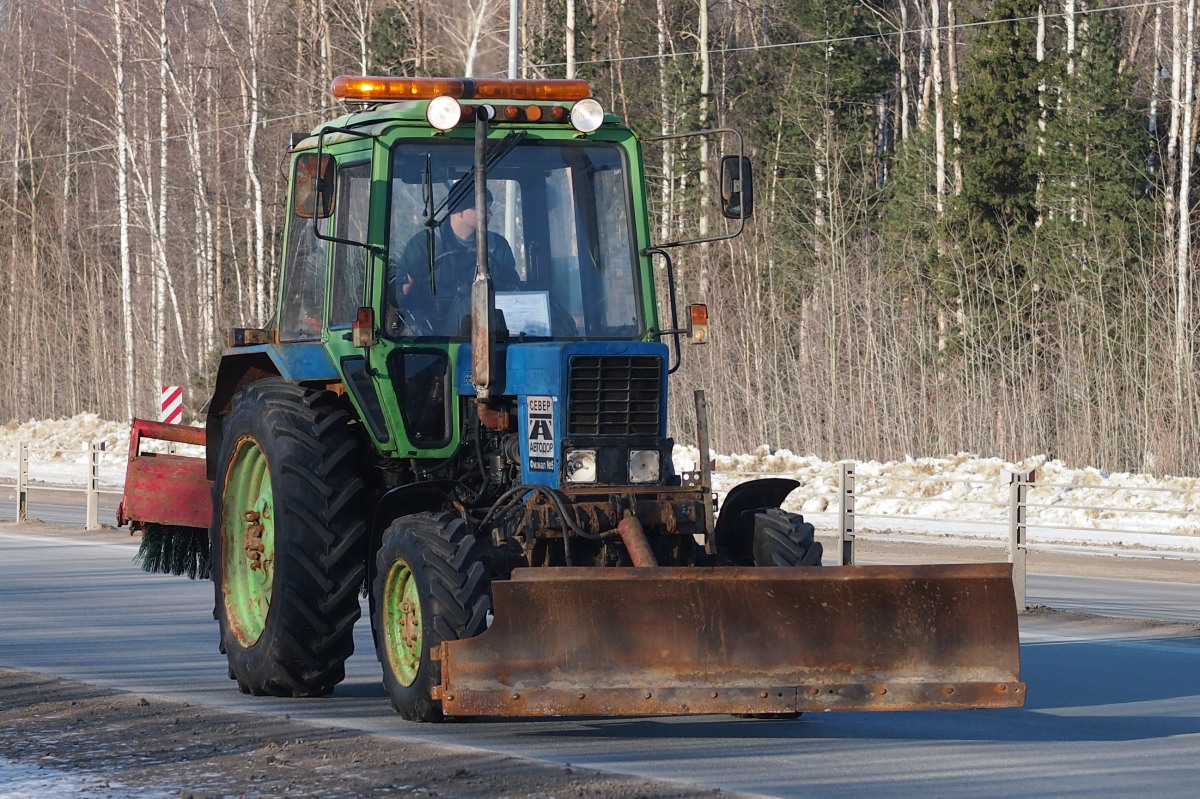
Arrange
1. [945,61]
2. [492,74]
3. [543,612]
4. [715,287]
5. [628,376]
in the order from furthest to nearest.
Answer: [492,74] → [945,61] → [715,287] → [628,376] → [543,612]

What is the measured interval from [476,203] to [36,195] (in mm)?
54531

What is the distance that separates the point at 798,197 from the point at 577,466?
36262mm

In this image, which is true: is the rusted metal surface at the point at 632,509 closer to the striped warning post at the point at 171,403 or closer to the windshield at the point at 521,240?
the windshield at the point at 521,240

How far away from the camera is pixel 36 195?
6062 centimetres

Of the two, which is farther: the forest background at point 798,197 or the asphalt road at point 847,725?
the forest background at point 798,197

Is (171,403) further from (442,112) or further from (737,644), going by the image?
(737,644)

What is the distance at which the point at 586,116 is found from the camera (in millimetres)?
9500

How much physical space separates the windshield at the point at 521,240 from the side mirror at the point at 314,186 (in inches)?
17.2

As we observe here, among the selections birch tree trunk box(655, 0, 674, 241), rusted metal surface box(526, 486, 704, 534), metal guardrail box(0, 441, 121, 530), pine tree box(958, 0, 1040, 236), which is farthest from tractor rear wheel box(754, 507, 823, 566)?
birch tree trunk box(655, 0, 674, 241)

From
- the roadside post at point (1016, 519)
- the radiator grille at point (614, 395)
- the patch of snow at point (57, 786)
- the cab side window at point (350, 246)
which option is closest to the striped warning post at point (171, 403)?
the roadside post at point (1016, 519)

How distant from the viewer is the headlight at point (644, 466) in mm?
9070

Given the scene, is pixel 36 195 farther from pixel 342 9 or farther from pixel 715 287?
pixel 715 287

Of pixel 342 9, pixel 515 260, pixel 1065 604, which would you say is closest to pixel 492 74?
pixel 342 9

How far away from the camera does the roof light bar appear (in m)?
9.43
